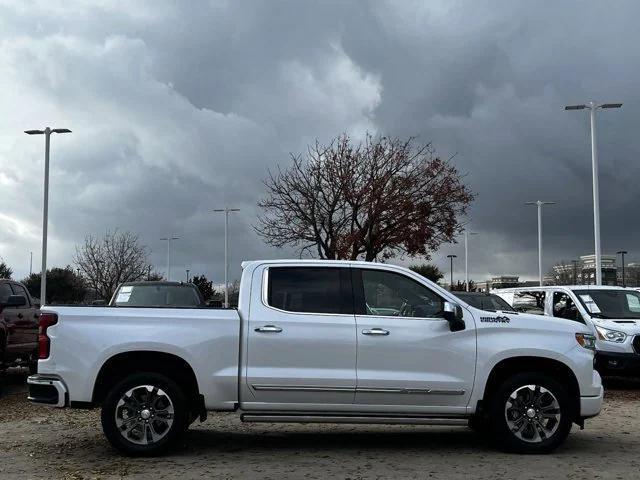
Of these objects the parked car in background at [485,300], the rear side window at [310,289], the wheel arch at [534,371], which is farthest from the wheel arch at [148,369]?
the parked car in background at [485,300]

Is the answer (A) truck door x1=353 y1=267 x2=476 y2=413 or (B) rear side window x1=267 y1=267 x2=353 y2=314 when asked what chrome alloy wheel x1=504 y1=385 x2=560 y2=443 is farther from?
(B) rear side window x1=267 y1=267 x2=353 y2=314

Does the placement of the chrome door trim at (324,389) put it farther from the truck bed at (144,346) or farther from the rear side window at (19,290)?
the rear side window at (19,290)

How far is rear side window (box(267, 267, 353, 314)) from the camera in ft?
24.2

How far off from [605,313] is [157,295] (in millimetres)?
8604

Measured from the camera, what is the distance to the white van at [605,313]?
40.2ft

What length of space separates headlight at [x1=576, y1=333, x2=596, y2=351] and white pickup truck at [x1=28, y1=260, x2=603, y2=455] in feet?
0.38

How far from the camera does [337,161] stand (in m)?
28.1

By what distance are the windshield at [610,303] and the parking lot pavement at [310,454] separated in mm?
3772

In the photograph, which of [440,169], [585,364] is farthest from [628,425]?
[440,169]

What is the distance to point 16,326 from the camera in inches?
483

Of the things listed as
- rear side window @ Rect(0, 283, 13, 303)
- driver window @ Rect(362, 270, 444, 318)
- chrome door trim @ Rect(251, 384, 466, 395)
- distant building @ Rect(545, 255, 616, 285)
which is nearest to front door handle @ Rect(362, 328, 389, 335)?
driver window @ Rect(362, 270, 444, 318)

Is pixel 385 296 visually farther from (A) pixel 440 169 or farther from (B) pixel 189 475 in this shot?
(A) pixel 440 169

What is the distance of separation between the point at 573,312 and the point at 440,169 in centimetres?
1476

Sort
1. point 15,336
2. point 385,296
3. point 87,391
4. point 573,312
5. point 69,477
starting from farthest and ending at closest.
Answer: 1. point 573,312
2. point 15,336
3. point 385,296
4. point 87,391
5. point 69,477
